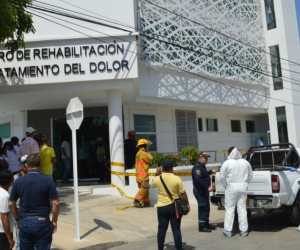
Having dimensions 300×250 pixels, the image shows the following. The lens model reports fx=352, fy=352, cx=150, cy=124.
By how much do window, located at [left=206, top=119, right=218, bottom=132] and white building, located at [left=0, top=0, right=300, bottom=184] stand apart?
5cm

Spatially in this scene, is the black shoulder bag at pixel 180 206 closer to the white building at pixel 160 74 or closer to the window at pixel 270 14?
the white building at pixel 160 74

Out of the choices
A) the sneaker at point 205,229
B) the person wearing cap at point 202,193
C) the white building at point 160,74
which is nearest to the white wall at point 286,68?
the white building at point 160,74

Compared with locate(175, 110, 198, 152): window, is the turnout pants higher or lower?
lower

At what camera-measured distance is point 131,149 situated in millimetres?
12508

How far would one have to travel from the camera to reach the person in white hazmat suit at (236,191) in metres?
7.04

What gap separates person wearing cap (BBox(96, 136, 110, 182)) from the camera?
13523mm

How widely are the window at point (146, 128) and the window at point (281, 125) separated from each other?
7.60 m

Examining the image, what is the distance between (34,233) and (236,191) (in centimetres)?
429

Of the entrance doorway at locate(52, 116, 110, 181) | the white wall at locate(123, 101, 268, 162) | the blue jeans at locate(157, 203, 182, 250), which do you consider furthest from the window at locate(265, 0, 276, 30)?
the blue jeans at locate(157, 203, 182, 250)

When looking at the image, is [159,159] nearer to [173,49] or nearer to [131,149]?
[131,149]

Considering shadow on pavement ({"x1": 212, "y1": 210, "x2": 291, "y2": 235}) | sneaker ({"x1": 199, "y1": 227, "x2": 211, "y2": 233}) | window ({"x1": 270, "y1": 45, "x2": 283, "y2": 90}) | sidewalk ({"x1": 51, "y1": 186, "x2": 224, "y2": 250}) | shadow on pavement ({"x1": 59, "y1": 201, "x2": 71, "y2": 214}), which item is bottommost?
shadow on pavement ({"x1": 212, "y1": 210, "x2": 291, "y2": 235})

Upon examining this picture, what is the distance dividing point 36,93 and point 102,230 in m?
5.72

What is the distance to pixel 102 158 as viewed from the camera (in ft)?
44.2

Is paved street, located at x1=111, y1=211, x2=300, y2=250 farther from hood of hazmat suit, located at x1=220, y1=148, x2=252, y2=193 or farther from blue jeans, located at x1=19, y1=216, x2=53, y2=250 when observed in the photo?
blue jeans, located at x1=19, y1=216, x2=53, y2=250
